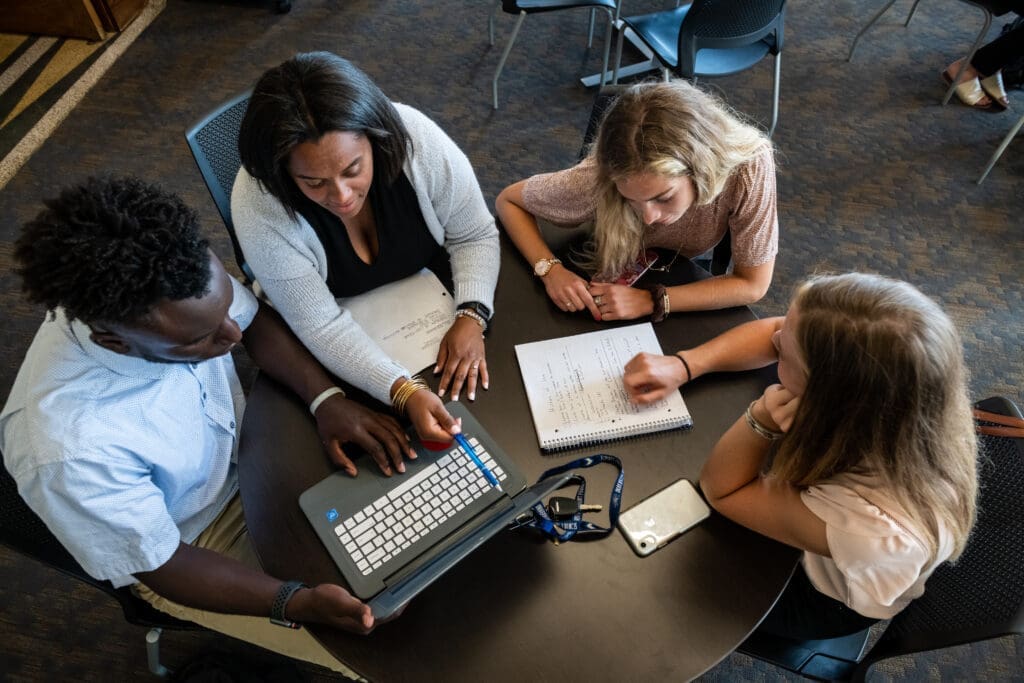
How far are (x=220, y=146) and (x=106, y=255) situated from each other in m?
0.76

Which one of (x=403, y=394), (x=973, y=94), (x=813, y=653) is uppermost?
(x=403, y=394)

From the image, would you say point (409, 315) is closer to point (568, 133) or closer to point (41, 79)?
point (568, 133)

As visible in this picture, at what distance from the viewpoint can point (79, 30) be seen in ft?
10.6

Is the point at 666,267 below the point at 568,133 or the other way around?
the other way around

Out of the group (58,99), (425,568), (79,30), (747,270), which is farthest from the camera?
(79,30)

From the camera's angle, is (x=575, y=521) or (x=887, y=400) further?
(x=575, y=521)

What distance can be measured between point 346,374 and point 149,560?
0.44 m

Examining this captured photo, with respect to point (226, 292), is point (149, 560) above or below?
below

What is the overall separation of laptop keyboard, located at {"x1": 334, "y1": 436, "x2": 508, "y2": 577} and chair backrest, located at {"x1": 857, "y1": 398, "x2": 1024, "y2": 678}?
697 mm

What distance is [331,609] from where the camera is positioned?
972mm

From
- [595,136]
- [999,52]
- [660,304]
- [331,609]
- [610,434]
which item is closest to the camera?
[331,609]

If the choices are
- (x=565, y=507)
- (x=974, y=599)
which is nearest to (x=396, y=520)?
(x=565, y=507)

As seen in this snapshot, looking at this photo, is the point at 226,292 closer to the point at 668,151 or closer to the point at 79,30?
the point at 668,151

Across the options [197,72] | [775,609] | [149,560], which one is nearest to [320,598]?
[149,560]
